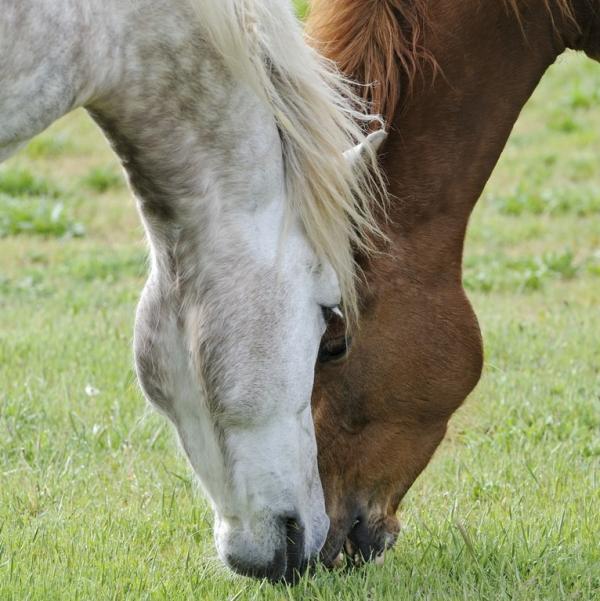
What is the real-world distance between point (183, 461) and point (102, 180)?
5180mm

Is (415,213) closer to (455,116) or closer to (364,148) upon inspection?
(455,116)

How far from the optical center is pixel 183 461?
13.7ft

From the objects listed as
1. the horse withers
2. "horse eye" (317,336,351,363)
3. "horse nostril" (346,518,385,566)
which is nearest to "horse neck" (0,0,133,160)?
the horse withers

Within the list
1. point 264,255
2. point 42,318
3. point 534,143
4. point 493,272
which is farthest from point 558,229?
point 264,255

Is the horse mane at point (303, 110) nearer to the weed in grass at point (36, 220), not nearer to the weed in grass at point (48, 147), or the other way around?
the weed in grass at point (36, 220)

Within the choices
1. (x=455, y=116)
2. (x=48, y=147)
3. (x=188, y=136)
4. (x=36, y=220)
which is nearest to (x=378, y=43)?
(x=455, y=116)

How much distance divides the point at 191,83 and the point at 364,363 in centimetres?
95

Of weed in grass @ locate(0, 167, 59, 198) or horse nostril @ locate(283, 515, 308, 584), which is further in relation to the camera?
weed in grass @ locate(0, 167, 59, 198)

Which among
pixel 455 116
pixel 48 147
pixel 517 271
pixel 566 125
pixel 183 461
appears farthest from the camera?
pixel 566 125

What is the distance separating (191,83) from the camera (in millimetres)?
2668

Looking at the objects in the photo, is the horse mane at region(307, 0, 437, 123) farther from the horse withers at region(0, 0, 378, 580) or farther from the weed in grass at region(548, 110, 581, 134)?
the weed in grass at region(548, 110, 581, 134)

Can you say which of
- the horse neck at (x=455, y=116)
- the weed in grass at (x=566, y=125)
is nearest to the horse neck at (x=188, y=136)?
the horse neck at (x=455, y=116)

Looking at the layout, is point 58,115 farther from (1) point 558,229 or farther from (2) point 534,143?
(2) point 534,143

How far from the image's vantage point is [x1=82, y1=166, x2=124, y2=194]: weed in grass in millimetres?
9023
